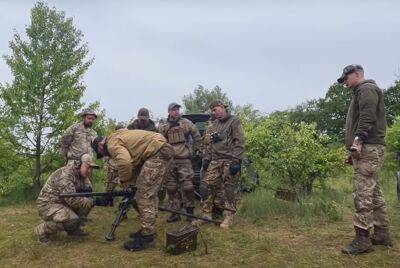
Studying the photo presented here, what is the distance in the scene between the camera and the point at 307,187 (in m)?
9.81

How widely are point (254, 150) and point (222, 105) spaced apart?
2.55 meters

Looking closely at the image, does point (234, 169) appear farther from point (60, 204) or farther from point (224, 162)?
point (60, 204)

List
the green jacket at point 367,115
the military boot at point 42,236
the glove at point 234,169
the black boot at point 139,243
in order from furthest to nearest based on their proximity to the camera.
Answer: the glove at point 234,169, the military boot at point 42,236, the black boot at point 139,243, the green jacket at point 367,115

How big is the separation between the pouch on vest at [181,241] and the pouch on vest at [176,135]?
93.6 inches

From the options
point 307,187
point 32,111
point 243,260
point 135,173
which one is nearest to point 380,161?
point 243,260

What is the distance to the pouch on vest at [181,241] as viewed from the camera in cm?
584

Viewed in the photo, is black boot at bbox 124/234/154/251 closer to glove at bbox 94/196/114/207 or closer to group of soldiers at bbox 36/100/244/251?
group of soldiers at bbox 36/100/244/251

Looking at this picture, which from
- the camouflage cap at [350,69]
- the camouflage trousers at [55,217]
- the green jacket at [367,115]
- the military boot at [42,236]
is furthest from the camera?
the military boot at [42,236]

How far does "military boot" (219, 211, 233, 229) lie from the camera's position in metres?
7.20

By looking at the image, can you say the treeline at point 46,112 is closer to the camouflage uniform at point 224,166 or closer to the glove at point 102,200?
the camouflage uniform at point 224,166

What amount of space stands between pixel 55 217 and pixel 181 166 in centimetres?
239

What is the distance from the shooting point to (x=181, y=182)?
7949mm

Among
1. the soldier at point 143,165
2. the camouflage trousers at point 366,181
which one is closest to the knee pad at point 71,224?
the soldier at point 143,165

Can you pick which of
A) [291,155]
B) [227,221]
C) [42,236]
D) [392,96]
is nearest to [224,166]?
[227,221]
